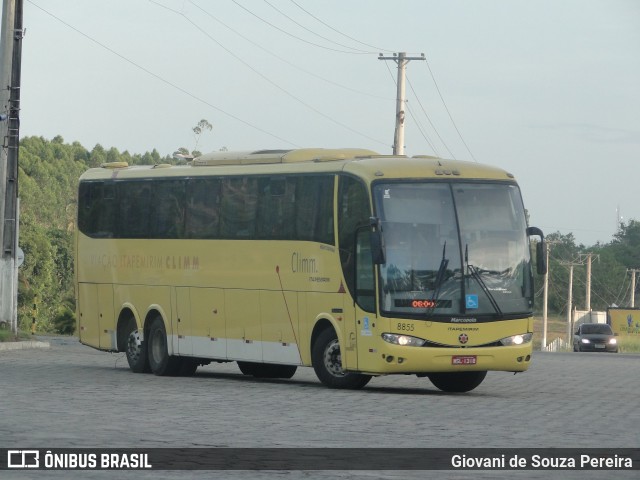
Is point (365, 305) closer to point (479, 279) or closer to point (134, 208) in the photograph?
point (479, 279)

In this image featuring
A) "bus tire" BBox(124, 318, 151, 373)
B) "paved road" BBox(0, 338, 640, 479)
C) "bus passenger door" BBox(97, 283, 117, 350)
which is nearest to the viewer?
"paved road" BBox(0, 338, 640, 479)

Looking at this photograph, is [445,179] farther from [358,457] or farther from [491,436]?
[358,457]

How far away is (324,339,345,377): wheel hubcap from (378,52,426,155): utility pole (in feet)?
115

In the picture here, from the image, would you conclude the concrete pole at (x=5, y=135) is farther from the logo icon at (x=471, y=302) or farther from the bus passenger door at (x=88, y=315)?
the logo icon at (x=471, y=302)

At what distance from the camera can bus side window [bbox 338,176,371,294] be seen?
863 inches

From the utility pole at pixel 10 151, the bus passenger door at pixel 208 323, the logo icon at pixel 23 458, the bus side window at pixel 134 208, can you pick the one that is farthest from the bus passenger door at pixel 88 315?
the logo icon at pixel 23 458

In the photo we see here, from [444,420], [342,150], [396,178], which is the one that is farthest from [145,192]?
[444,420]

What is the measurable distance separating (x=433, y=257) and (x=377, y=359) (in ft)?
5.48

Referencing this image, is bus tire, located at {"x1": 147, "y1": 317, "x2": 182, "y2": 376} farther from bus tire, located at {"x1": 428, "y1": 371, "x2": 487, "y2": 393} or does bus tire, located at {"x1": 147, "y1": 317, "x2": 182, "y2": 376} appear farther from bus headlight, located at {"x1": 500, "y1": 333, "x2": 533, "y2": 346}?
bus headlight, located at {"x1": 500, "y1": 333, "x2": 533, "y2": 346}

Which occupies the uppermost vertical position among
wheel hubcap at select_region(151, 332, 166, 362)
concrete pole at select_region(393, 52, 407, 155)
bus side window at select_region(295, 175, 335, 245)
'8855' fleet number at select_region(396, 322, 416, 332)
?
concrete pole at select_region(393, 52, 407, 155)

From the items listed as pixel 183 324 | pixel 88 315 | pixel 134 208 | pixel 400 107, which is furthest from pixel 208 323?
pixel 400 107

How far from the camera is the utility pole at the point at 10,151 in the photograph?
1388 inches

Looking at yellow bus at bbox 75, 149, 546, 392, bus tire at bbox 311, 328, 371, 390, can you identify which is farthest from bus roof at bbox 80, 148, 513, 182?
bus tire at bbox 311, 328, 371, 390

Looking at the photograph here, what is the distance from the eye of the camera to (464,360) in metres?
21.5
